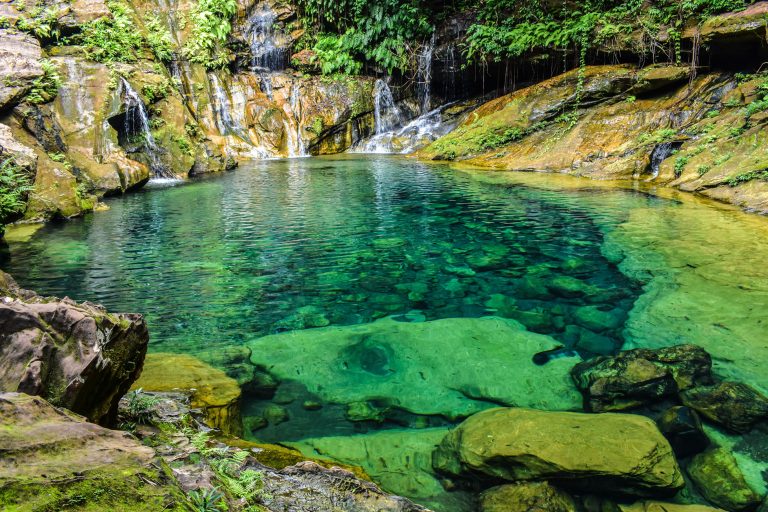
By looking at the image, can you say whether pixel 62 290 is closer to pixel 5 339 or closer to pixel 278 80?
pixel 5 339

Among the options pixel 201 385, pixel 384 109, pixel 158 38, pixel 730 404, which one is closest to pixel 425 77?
pixel 384 109

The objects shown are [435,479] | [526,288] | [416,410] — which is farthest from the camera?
[526,288]

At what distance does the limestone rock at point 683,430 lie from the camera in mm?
3189

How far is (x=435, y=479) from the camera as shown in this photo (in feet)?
9.81

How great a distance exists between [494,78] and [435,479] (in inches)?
902

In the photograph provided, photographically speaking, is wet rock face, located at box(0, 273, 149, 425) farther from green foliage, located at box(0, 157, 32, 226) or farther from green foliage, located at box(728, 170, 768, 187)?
green foliage, located at box(728, 170, 768, 187)

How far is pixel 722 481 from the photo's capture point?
2900 mm

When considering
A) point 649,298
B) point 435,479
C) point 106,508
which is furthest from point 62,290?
point 649,298

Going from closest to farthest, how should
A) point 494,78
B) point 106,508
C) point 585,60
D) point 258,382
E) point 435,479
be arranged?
point 106,508 → point 435,479 → point 258,382 → point 585,60 → point 494,78

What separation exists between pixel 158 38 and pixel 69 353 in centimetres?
2308

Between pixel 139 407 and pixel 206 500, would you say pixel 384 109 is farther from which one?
pixel 206 500

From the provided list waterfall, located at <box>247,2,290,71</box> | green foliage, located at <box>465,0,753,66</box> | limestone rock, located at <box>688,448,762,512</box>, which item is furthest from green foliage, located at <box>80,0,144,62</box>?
limestone rock, located at <box>688,448,762,512</box>

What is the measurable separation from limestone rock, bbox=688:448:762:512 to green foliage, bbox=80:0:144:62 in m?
19.6

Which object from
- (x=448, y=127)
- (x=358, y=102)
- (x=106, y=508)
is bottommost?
(x=106, y=508)
